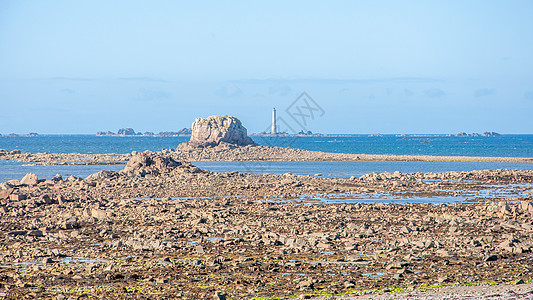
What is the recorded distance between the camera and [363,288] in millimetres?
10734

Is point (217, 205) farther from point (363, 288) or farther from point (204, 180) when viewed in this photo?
point (363, 288)

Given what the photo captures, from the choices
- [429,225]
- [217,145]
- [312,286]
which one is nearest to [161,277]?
[312,286]

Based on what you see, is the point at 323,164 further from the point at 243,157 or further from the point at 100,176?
the point at 100,176

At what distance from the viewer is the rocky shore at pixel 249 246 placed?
1112cm

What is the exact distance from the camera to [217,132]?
82.7m

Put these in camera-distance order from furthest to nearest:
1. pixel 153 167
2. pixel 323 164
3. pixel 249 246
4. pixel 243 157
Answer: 1. pixel 243 157
2. pixel 323 164
3. pixel 153 167
4. pixel 249 246

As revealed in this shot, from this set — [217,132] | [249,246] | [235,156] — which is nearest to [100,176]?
[249,246]

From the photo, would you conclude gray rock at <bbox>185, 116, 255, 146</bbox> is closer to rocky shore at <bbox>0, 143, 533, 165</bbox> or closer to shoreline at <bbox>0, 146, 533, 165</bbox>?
rocky shore at <bbox>0, 143, 533, 165</bbox>

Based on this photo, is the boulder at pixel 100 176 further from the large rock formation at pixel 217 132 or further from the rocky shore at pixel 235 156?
the large rock formation at pixel 217 132

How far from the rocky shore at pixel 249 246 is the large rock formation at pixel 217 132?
179ft

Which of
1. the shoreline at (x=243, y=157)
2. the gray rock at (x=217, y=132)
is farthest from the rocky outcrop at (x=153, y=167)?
the gray rock at (x=217, y=132)

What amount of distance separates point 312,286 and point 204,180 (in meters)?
23.7

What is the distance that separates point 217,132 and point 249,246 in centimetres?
6830

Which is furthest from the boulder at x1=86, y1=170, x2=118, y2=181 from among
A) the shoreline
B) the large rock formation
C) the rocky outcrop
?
the large rock formation
